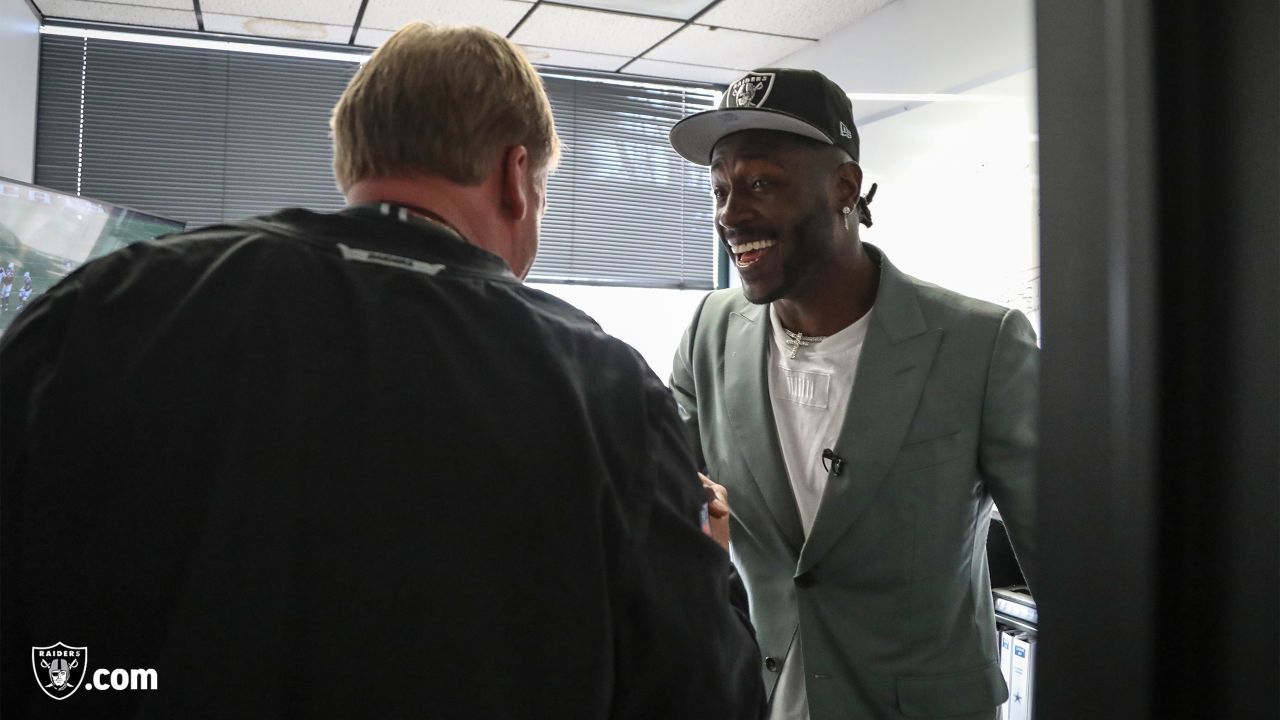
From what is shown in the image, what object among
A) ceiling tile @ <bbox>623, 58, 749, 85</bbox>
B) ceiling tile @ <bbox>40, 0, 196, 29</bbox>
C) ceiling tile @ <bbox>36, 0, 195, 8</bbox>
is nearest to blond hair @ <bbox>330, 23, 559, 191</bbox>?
ceiling tile @ <bbox>36, 0, 195, 8</bbox>

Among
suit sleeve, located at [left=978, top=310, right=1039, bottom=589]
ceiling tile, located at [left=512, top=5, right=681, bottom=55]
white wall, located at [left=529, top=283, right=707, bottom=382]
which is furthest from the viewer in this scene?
white wall, located at [left=529, top=283, right=707, bottom=382]

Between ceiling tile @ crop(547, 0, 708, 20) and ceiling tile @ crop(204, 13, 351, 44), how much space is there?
4.01 ft

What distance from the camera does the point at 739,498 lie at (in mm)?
1441

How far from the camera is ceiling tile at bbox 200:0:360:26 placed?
13.2 feet

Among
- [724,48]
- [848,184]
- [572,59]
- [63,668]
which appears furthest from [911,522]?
[572,59]

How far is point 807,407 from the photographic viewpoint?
1.48 m

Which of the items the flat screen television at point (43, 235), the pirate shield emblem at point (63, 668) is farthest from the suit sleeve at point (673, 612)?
the flat screen television at point (43, 235)

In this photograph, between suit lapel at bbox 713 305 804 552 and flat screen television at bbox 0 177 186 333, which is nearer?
suit lapel at bbox 713 305 804 552

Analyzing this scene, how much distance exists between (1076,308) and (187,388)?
1.97 ft

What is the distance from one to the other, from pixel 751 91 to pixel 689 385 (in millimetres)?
509

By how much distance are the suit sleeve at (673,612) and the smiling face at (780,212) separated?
0.71 m

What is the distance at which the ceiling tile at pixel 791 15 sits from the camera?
13.1 feet

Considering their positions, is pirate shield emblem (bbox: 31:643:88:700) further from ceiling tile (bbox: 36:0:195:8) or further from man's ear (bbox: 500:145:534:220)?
ceiling tile (bbox: 36:0:195:8)

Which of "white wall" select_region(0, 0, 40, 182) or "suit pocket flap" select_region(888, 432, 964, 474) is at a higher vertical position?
"white wall" select_region(0, 0, 40, 182)
